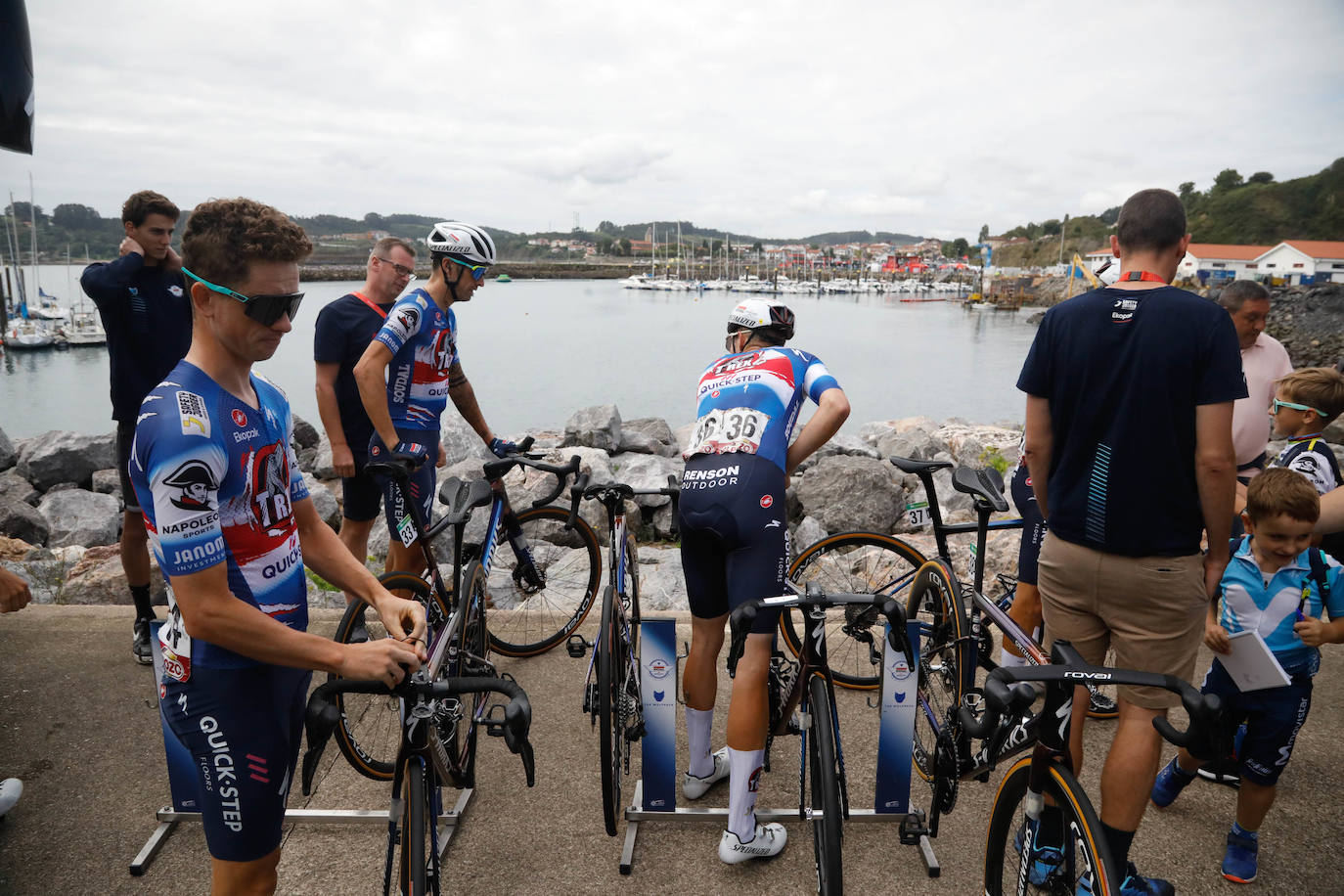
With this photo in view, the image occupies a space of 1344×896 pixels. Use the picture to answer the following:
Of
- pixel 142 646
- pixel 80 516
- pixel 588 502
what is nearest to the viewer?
pixel 142 646

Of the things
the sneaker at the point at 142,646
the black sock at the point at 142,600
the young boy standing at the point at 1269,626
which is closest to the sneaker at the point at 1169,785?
the young boy standing at the point at 1269,626

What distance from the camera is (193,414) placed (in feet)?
5.95

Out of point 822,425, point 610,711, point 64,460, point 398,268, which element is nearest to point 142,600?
point 398,268

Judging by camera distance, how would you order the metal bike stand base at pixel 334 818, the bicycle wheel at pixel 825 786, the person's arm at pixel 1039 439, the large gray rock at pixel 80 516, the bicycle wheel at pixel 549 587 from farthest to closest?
the large gray rock at pixel 80 516 < the bicycle wheel at pixel 549 587 < the metal bike stand base at pixel 334 818 < the person's arm at pixel 1039 439 < the bicycle wheel at pixel 825 786

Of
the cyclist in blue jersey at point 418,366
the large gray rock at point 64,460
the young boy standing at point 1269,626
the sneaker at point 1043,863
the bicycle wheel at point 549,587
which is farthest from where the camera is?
the large gray rock at point 64,460

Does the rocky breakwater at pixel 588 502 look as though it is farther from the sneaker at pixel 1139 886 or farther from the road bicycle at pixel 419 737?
the sneaker at pixel 1139 886

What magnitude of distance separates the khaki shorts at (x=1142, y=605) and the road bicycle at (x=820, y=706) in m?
0.68

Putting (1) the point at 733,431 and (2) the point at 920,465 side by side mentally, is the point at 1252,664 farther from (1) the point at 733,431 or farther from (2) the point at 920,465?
(1) the point at 733,431

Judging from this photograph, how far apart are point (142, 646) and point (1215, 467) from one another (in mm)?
5390

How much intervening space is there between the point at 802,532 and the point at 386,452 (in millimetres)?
4641

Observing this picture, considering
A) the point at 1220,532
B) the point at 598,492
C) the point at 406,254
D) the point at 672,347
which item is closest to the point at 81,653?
the point at 406,254

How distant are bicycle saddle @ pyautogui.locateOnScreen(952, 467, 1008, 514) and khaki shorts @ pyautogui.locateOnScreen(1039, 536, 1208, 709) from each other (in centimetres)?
74

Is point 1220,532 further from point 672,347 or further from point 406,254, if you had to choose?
point 672,347

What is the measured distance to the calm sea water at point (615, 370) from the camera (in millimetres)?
23250
